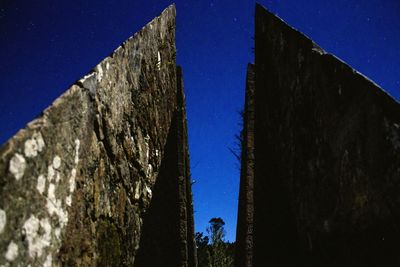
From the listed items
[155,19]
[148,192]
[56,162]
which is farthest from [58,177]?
[155,19]

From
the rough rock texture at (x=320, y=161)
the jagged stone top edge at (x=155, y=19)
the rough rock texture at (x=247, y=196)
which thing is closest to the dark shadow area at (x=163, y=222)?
the rough rock texture at (x=247, y=196)

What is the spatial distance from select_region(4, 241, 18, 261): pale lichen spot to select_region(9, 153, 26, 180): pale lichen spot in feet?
0.73

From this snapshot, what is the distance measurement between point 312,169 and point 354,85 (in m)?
0.81

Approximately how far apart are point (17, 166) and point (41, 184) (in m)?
0.18

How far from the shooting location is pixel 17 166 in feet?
4.20

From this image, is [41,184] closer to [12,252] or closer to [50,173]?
[50,173]

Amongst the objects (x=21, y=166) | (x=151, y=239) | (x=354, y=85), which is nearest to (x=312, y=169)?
(x=354, y=85)

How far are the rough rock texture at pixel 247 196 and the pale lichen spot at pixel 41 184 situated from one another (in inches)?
89.5

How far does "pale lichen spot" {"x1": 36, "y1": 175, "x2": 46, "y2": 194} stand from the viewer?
142 cm

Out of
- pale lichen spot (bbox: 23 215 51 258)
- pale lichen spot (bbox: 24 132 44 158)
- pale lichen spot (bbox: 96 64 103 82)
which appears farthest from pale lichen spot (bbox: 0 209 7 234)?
pale lichen spot (bbox: 96 64 103 82)

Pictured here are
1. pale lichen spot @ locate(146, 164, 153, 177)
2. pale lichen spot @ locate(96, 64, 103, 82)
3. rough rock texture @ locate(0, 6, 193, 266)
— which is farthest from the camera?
pale lichen spot @ locate(146, 164, 153, 177)

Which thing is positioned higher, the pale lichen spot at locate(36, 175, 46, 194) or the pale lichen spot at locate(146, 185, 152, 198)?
the pale lichen spot at locate(146, 185, 152, 198)

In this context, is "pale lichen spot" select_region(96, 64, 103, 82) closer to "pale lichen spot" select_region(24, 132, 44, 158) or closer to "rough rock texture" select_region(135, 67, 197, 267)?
"pale lichen spot" select_region(24, 132, 44, 158)

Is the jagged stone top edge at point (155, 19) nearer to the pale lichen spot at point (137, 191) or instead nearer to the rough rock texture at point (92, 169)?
the rough rock texture at point (92, 169)
